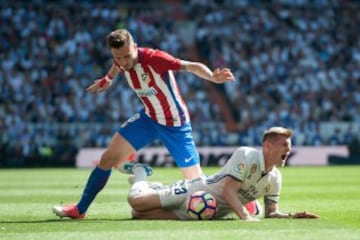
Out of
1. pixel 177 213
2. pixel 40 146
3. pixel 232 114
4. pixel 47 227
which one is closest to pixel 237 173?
pixel 177 213

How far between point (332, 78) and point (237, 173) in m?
23.9

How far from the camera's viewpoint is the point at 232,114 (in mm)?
31406

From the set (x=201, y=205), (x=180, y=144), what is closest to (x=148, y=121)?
(x=180, y=144)

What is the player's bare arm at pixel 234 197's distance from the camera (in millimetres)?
9430

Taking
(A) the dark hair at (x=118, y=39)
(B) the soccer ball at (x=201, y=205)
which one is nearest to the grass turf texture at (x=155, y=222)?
(B) the soccer ball at (x=201, y=205)

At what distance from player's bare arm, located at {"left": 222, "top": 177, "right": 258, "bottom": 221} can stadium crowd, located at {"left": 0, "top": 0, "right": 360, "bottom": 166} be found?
19599 mm

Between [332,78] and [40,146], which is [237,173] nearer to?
[40,146]

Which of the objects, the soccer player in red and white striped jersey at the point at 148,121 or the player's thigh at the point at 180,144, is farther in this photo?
the player's thigh at the point at 180,144

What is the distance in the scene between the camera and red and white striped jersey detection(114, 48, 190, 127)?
10672mm

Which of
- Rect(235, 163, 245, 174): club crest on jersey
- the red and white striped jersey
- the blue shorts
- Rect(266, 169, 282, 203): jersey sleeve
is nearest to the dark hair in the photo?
the red and white striped jersey

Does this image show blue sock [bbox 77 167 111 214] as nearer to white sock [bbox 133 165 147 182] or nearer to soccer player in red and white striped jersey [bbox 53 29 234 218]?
soccer player in red and white striped jersey [bbox 53 29 234 218]

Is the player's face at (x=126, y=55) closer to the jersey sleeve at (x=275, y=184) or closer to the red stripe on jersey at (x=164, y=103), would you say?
the red stripe on jersey at (x=164, y=103)

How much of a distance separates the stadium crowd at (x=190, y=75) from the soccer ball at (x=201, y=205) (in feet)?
63.1

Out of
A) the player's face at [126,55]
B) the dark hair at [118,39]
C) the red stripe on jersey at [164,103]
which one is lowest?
the red stripe on jersey at [164,103]
